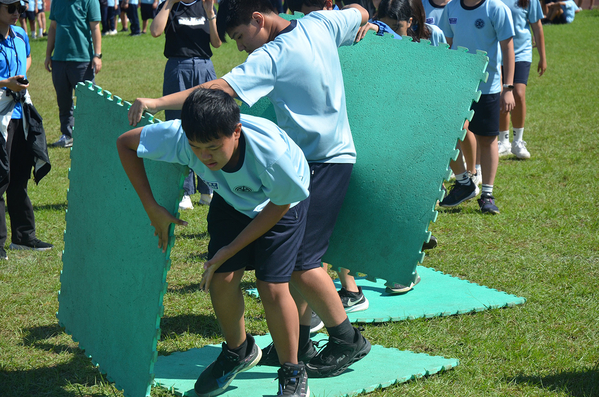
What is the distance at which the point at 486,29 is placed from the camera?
5840 millimetres

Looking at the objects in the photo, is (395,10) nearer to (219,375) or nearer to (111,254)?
(111,254)

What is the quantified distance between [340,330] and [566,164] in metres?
5.09

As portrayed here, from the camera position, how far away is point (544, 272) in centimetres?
444

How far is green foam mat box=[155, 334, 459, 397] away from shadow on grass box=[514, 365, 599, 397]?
0.37m

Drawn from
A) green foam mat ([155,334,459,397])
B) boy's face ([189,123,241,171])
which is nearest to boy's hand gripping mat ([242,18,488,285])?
green foam mat ([155,334,459,397])

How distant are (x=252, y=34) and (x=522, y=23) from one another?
205 inches

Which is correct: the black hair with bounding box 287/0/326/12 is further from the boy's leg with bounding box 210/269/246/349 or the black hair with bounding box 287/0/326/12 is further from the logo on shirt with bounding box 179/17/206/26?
the boy's leg with bounding box 210/269/246/349

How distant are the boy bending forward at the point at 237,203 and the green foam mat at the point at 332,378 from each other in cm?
16

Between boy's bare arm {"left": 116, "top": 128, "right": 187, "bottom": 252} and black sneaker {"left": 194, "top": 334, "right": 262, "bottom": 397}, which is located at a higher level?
boy's bare arm {"left": 116, "top": 128, "right": 187, "bottom": 252}

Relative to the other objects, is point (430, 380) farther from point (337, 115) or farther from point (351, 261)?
point (337, 115)

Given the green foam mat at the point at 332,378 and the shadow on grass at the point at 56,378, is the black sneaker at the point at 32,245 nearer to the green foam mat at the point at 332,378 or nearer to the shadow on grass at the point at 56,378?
the shadow on grass at the point at 56,378

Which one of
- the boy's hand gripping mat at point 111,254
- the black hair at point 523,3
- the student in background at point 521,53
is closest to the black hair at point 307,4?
the boy's hand gripping mat at point 111,254

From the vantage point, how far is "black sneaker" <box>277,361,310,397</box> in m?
2.78

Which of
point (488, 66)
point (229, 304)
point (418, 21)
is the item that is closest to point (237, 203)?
point (229, 304)
